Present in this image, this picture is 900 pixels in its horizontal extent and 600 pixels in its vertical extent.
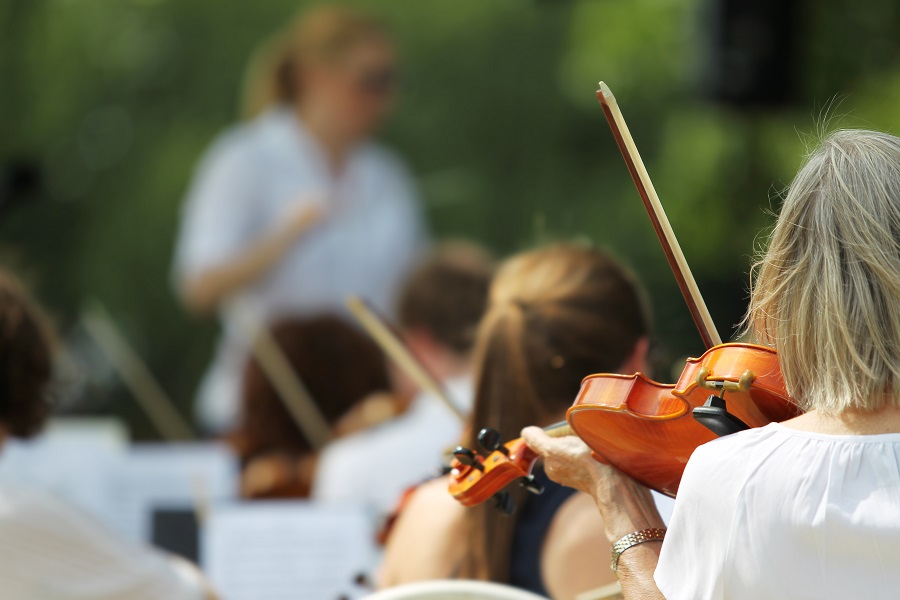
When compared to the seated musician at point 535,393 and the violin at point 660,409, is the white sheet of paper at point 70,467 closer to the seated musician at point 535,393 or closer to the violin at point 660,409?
the seated musician at point 535,393

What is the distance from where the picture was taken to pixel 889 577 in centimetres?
117

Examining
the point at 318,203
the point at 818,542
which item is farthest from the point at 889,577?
the point at 318,203

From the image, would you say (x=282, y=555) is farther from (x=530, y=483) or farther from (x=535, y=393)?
(x=530, y=483)

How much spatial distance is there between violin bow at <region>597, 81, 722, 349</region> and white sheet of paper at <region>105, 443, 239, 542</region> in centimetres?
155

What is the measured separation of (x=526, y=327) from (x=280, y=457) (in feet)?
5.66

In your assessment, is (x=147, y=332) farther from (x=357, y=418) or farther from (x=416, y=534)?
(x=416, y=534)

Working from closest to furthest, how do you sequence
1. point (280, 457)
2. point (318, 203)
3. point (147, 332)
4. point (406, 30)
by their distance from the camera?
point (280, 457), point (318, 203), point (147, 332), point (406, 30)

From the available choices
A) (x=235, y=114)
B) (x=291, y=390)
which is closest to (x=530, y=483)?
(x=291, y=390)

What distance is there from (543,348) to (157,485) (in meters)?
1.48

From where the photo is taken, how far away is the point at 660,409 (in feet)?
4.79

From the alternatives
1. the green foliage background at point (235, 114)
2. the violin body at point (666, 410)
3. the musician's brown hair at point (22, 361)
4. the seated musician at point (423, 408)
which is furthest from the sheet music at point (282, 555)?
the green foliage background at point (235, 114)

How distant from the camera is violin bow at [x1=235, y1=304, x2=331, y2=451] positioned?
3.59 m

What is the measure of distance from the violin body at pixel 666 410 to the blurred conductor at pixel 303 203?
10.4ft

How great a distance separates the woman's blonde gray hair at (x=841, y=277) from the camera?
1.23 m
